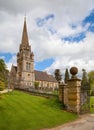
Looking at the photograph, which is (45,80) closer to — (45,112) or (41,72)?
(41,72)

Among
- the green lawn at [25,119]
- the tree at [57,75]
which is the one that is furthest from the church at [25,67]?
the green lawn at [25,119]

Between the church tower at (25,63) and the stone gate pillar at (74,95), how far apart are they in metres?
64.2

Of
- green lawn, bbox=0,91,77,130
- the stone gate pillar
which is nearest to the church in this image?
the stone gate pillar

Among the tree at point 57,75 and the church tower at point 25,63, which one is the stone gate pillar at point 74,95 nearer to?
the church tower at point 25,63

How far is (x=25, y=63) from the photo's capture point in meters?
85.6

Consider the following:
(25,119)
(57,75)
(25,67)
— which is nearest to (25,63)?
(25,67)

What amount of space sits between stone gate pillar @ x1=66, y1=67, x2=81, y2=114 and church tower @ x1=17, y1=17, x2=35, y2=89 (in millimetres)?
64214

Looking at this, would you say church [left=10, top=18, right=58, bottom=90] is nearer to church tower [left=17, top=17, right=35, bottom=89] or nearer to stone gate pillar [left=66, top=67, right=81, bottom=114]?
church tower [left=17, top=17, right=35, bottom=89]

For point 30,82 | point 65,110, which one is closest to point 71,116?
point 65,110

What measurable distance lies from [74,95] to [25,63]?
6924cm

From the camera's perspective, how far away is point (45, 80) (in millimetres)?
98500

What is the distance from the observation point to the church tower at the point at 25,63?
83.2 metres

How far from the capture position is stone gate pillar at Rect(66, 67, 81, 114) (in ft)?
57.1

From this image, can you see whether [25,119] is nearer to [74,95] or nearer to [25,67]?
[74,95]
